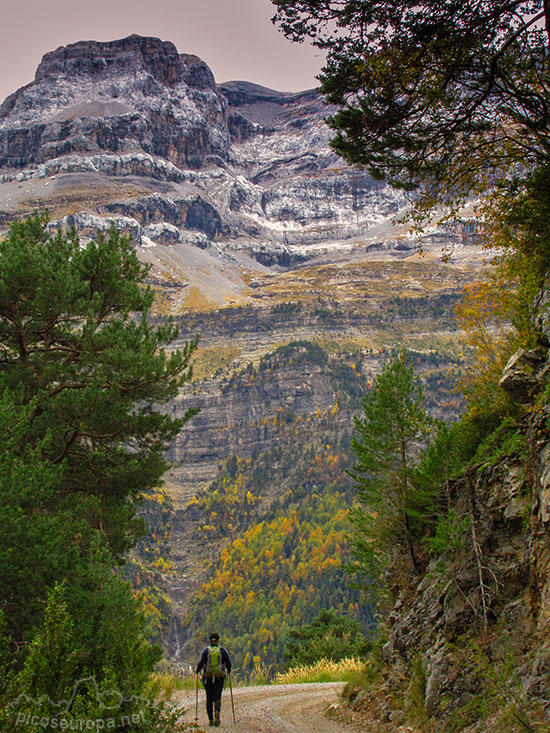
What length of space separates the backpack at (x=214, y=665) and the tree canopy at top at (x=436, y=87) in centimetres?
945

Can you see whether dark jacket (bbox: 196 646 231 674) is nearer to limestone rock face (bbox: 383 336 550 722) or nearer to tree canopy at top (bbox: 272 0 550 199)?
limestone rock face (bbox: 383 336 550 722)

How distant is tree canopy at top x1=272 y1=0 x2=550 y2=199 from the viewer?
893cm

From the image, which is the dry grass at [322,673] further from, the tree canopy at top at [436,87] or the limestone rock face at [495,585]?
the tree canopy at top at [436,87]

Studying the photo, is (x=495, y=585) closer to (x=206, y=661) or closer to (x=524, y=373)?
(x=524, y=373)

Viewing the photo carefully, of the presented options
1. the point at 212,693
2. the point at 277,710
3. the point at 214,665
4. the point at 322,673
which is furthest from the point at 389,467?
the point at 322,673

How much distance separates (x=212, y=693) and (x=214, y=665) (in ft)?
1.66

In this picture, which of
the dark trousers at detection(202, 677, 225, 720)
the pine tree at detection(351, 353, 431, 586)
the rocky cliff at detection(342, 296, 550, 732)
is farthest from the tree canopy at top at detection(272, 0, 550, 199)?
the dark trousers at detection(202, 677, 225, 720)

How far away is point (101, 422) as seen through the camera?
14602mm

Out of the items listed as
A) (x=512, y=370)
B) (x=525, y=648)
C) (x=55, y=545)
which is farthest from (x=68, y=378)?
(x=525, y=648)

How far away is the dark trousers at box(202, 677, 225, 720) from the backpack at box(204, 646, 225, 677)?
0.11 m

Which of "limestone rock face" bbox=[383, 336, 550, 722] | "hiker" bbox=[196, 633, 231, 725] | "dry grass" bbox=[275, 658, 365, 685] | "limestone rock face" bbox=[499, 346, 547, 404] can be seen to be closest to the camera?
"limestone rock face" bbox=[383, 336, 550, 722]

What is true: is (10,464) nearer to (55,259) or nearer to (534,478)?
(55,259)

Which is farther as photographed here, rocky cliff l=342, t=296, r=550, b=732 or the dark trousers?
the dark trousers

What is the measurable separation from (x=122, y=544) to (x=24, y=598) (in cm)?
564
